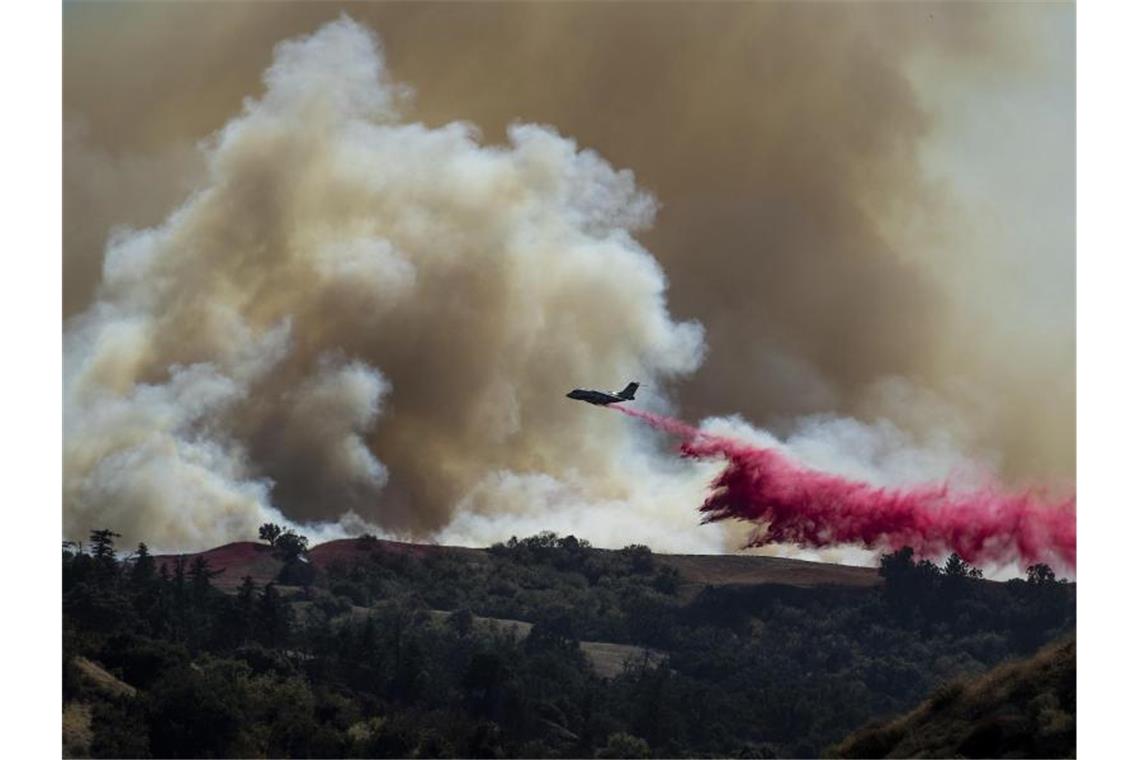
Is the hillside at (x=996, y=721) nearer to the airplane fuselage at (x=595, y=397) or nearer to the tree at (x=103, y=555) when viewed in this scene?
the airplane fuselage at (x=595, y=397)

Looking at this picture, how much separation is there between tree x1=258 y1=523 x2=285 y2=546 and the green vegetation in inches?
141

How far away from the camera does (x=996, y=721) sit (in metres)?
71.1

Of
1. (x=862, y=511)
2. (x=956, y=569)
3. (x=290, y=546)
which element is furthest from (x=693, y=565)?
(x=862, y=511)

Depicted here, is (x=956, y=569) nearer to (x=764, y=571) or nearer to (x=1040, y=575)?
(x=1040, y=575)

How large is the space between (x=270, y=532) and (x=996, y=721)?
8856cm

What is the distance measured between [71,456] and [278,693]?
34936 millimetres

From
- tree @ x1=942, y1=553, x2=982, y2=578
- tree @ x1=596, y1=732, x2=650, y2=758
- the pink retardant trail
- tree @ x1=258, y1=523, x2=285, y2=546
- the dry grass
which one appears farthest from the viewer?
tree @ x1=942, y1=553, x2=982, y2=578

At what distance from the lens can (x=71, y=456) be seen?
145625 millimetres

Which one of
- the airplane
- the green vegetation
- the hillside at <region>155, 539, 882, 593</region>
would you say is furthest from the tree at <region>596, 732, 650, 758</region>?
the hillside at <region>155, 539, 882, 593</region>

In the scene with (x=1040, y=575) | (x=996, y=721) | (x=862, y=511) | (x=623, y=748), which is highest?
(x=862, y=511)

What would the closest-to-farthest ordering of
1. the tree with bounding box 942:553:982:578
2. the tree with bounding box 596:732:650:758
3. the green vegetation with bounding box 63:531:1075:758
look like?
the green vegetation with bounding box 63:531:1075:758 < the tree with bounding box 596:732:650:758 < the tree with bounding box 942:553:982:578

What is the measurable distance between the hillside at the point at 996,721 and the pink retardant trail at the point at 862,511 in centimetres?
3636

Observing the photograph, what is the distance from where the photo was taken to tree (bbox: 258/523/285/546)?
494 ft

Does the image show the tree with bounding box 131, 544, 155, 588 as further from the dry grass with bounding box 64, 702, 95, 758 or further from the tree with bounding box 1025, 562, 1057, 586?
the tree with bounding box 1025, 562, 1057, 586
